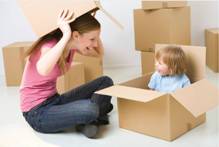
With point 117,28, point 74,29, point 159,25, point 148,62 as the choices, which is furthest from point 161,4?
point 74,29

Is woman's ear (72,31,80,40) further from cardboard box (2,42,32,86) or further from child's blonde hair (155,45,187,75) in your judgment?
cardboard box (2,42,32,86)

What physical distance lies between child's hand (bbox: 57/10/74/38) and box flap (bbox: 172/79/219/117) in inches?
18.6

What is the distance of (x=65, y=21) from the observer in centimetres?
138

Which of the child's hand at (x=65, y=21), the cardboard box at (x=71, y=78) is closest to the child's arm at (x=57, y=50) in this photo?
the child's hand at (x=65, y=21)

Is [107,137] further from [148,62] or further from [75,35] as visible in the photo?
[148,62]

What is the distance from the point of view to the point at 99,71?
2334 mm

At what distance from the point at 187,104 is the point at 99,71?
3.69 feet

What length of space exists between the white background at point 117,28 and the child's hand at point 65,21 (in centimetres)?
136

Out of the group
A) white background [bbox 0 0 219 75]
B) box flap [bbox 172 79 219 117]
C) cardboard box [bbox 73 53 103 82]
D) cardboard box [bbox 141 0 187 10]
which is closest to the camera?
box flap [bbox 172 79 219 117]

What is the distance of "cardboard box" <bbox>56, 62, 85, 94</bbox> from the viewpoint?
6.65ft

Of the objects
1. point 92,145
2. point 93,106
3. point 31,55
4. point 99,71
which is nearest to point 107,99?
point 93,106

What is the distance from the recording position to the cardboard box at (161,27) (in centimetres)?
220

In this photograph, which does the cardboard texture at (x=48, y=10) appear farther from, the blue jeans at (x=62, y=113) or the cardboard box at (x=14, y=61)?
the cardboard box at (x=14, y=61)

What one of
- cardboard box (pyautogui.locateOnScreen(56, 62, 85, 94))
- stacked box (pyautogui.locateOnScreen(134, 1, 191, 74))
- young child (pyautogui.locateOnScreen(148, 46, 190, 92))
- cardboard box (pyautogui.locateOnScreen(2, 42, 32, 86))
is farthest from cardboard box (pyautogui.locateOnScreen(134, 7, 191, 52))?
cardboard box (pyautogui.locateOnScreen(2, 42, 32, 86))
